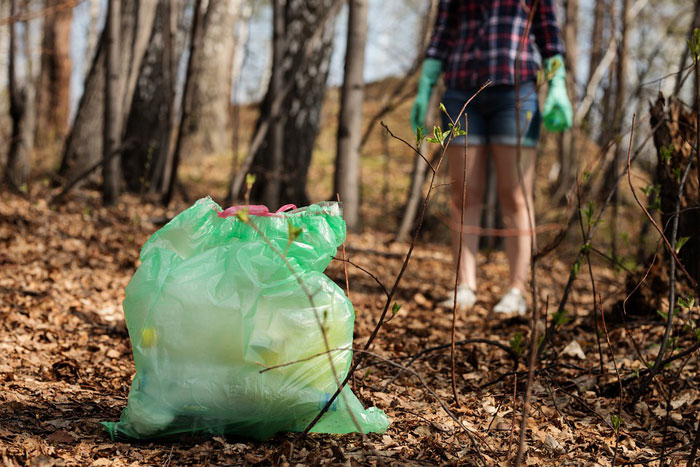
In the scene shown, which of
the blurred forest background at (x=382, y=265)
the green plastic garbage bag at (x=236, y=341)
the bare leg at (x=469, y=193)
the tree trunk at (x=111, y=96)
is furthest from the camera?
the tree trunk at (x=111, y=96)

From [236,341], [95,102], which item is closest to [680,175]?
[236,341]

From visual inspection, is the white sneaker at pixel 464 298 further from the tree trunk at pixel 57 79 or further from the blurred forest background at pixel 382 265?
the tree trunk at pixel 57 79

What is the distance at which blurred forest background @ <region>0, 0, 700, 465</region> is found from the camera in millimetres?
1682

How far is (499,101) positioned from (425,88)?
419mm

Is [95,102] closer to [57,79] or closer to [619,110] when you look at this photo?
[619,110]

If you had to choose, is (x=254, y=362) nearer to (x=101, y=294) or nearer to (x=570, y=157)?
(x=101, y=294)

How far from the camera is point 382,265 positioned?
4035 mm

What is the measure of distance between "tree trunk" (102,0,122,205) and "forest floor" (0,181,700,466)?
852 millimetres

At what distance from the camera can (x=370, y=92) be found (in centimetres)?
1628

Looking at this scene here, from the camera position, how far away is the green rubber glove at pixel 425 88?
3154 mm

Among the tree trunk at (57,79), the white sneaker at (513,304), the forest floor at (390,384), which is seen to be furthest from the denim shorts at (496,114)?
the tree trunk at (57,79)

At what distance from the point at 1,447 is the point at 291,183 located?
3715 mm

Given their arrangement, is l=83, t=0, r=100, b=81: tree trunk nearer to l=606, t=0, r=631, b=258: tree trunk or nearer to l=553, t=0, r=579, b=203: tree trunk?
l=553, t=0, r=579, b=203: tree trunk

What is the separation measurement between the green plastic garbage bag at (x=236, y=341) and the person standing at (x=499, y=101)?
5.01 feet
